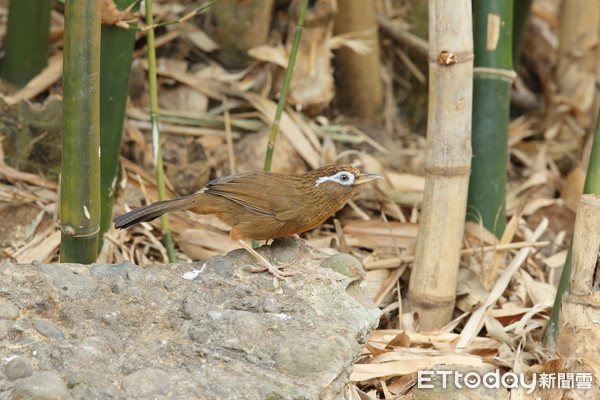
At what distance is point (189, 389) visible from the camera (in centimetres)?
234

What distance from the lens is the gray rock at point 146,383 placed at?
90.4 inches

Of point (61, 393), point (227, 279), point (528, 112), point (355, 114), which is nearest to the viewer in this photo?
point (61, 393)

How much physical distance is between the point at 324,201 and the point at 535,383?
115cm

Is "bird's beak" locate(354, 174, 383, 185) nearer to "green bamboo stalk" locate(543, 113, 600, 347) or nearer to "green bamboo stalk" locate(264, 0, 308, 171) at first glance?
"green bamboo stalk" locate(264, 0, 308, 171)

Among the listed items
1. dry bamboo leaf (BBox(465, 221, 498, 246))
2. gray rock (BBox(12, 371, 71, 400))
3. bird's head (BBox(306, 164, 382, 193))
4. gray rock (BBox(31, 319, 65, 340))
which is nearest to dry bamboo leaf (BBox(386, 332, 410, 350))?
bird's head (BBox(306, 164, 382, 193))

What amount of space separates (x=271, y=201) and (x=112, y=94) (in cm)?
88

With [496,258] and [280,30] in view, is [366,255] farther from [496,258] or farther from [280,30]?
[280,30]

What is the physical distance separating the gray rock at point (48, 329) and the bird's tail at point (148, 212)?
24.7 inches

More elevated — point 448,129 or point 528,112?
point 448,129

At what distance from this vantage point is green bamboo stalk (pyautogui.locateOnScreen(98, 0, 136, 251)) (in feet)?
11.1

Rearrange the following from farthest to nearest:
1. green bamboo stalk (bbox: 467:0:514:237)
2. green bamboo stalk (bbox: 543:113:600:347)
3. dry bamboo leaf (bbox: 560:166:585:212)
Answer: dry bamboo leaf (bbox: 560:166:585:212)
green bamboo stalk (bbox: 467:0:514:237)
green bamboo stalk (bbox: 543:113:600:347)

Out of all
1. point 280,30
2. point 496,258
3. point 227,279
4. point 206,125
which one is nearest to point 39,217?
point 206,125

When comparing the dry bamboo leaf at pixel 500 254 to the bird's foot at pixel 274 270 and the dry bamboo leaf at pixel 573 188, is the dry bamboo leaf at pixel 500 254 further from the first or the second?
the bird's foot at pixel 274 270

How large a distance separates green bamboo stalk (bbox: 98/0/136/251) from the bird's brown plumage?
1.63 feet
